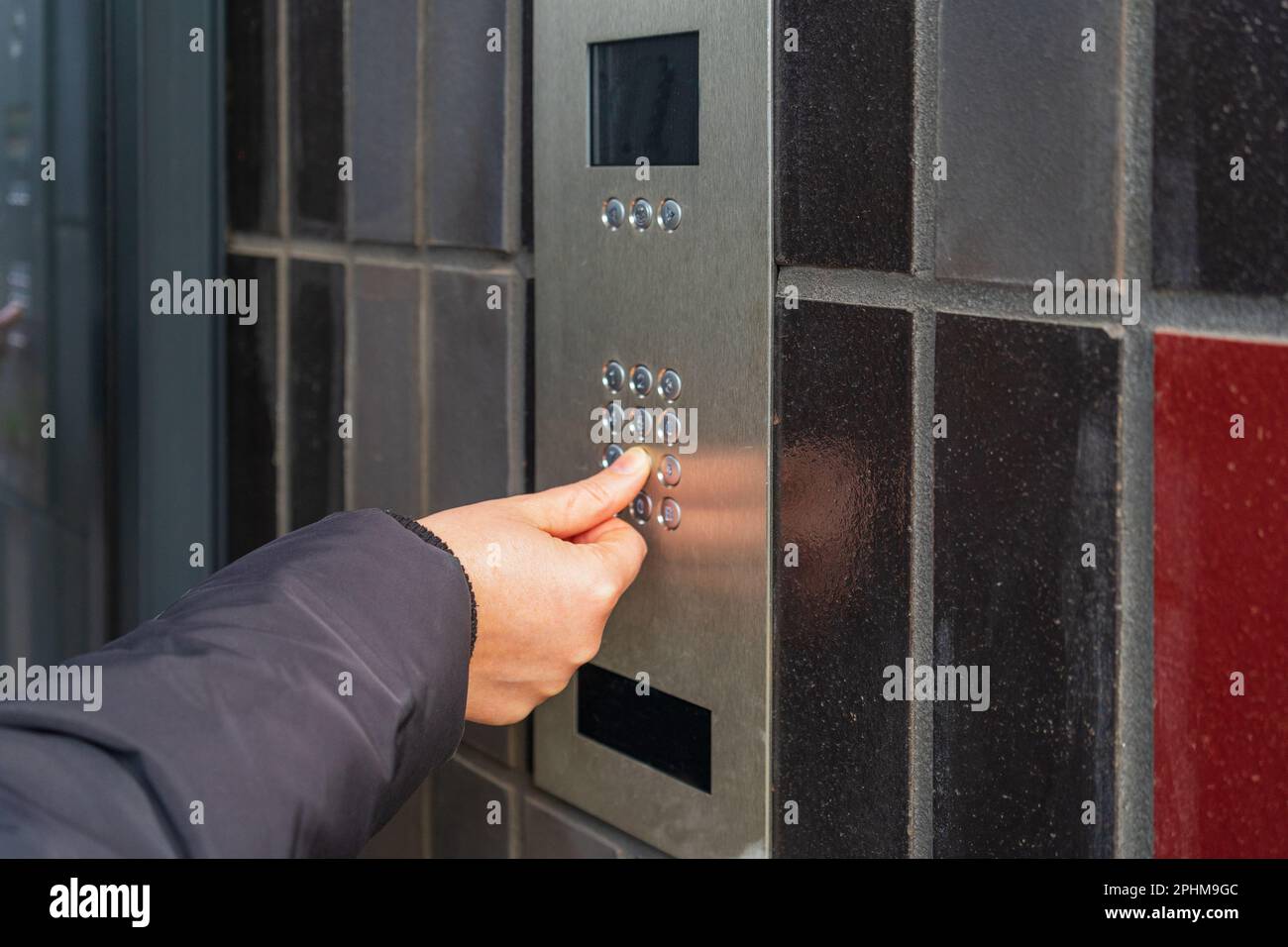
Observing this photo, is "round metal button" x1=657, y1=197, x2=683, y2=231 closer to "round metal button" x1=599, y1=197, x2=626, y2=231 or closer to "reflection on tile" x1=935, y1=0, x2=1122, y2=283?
"round metal button" x1=599, y1=197, x2=626, y2=231

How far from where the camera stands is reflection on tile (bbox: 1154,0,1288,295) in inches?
21.5

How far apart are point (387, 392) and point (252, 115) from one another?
0.35 meters

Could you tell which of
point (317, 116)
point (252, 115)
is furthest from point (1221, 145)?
point (252, 115)

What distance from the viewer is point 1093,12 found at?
0.61 metres

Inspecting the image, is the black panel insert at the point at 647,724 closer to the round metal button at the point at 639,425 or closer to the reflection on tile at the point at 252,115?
the round metal button at the point at 639,425

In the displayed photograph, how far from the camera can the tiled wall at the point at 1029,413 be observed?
58cm

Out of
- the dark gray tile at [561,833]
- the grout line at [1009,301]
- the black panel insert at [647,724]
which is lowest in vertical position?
the dark gray tile at [561,833]

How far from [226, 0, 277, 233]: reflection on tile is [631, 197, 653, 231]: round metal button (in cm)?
53

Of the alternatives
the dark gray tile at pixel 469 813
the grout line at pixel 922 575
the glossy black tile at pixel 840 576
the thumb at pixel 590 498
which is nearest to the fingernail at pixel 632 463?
the thumb at pixel 590 498

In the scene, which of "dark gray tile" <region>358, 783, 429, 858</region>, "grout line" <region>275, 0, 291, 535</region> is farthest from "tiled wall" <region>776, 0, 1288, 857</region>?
"grout line" <region>275, 0, 291, 535</region>

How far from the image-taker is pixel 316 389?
126 centimetres

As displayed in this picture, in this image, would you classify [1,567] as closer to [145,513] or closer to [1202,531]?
[145,513]

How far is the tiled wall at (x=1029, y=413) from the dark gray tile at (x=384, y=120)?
0.11 meters

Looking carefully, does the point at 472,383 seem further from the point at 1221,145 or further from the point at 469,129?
the point at 1221,145
